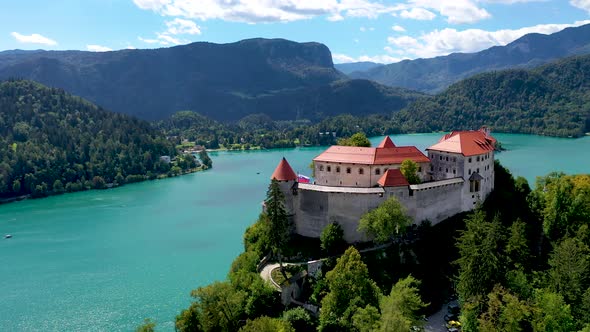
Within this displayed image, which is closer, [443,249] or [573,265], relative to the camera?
[573,265]

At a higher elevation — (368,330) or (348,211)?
(348,211)

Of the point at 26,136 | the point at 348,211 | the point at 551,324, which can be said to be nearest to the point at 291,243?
the point at 348,211

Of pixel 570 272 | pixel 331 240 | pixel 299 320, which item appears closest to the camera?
pixel 570 272

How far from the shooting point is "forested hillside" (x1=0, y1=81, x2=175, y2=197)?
11044 cm

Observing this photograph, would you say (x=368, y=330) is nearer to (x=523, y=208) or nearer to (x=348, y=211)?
(x=348, y=211)

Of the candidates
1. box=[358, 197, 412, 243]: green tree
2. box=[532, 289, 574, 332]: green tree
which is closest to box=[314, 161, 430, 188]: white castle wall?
box=[358, 197, 412, 243]: green tree

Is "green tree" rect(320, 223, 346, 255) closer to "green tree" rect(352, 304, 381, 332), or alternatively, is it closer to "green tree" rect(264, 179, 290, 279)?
"green tree" rect(264, 179, 290, 279)

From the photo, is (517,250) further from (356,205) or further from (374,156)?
(374,156)

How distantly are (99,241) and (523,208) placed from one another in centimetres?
5411

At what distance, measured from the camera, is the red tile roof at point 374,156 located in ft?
158

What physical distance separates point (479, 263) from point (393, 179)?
10.4 m

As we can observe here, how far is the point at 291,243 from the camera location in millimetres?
47406

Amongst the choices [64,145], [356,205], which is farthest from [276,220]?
[64,145]

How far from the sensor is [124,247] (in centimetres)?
6788
